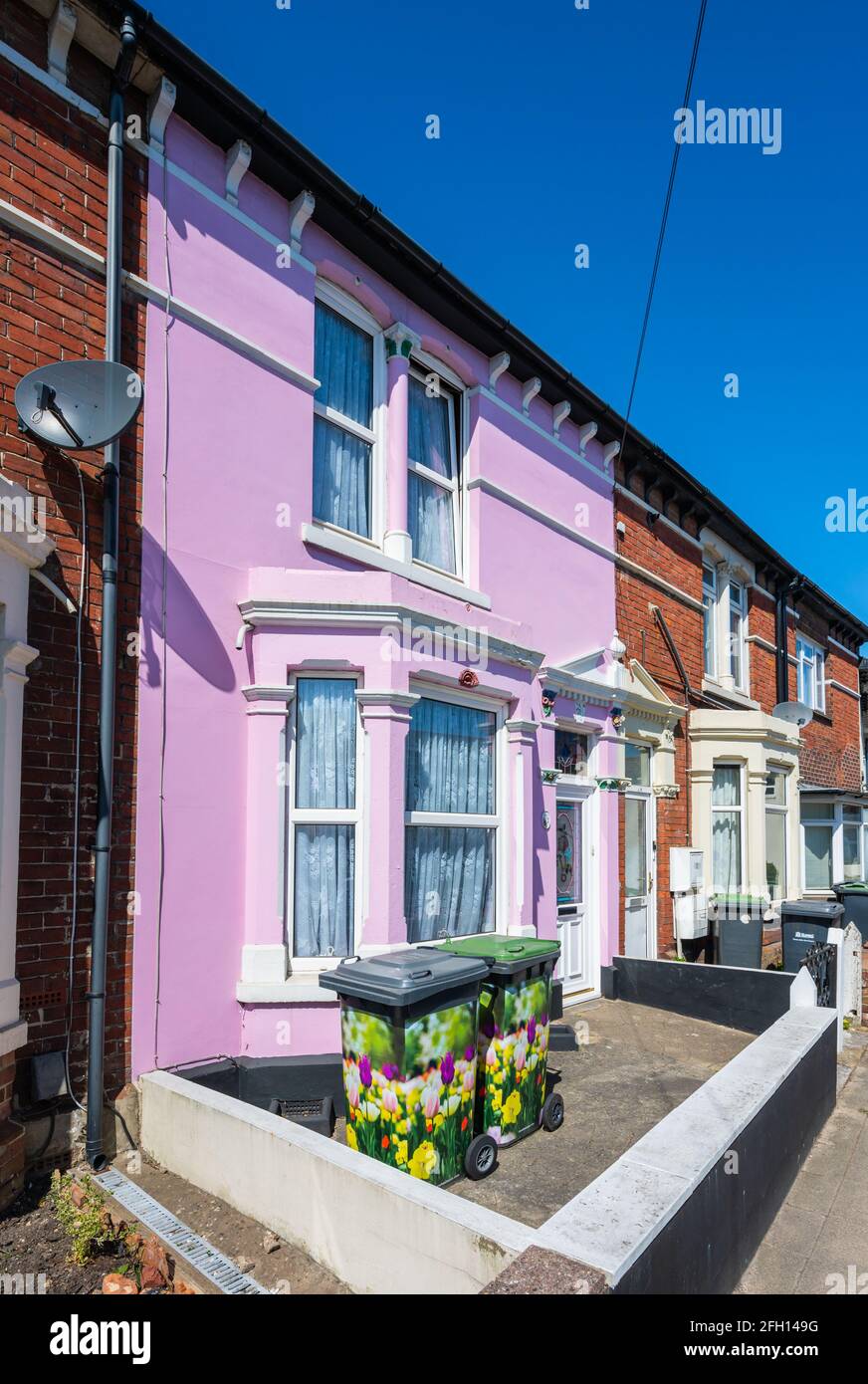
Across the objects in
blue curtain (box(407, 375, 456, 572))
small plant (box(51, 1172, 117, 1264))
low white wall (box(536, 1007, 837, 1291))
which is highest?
blue curtain (box(407, 375, 456, 572))

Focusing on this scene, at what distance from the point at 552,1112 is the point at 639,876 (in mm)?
4991

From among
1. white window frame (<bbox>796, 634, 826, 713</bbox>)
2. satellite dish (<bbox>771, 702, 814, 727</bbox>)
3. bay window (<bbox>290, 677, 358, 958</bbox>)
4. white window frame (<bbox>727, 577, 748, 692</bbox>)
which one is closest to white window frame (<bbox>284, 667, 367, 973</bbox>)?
bay window (<bbox>290, 677, 358, 958</bbox>)

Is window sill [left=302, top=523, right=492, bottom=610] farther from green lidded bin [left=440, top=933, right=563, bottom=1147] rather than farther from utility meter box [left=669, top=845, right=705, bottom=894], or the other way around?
utility meter box [left=669, top=845, right=705, bottom=894]

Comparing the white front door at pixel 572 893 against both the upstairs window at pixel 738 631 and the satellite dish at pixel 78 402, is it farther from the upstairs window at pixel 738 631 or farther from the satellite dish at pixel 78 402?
the upstairs window at pixel 738 631

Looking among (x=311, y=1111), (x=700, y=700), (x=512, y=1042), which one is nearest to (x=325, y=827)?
(x=311, y=1111)

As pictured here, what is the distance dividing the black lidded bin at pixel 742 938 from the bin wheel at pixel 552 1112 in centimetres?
522

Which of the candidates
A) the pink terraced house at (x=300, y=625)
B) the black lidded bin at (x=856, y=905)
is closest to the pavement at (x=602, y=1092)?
the pink terraced house at (x=300, y=625)

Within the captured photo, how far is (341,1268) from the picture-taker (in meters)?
3.35

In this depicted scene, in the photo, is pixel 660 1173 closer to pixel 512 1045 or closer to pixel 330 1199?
pixel 330 1199

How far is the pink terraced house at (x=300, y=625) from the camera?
516cm

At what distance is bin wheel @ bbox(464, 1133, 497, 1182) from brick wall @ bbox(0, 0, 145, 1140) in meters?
1.89

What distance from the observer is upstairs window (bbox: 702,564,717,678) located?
12.2m
